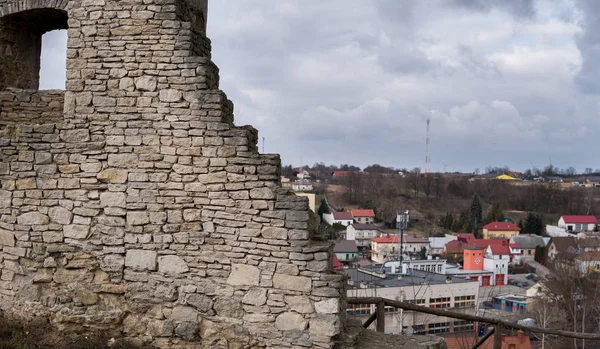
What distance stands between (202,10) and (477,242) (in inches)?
1990

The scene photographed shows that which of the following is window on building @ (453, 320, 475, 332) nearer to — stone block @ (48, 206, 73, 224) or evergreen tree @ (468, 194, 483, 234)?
stone block @ (48, 206, 73, 224)

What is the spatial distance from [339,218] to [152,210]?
5502cm

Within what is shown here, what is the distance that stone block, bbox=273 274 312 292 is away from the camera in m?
5.17

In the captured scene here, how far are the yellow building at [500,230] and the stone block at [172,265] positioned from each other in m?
64.9

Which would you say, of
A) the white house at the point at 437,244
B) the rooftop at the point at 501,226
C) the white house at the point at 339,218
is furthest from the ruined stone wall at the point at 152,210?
the rooftop at the point at 501,226

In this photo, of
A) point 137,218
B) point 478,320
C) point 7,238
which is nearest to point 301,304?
point 137,218

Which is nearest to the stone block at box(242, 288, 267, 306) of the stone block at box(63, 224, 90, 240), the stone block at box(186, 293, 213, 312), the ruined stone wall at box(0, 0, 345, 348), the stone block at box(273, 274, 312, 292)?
the ruined stone wall at box(0, 0, 345, 348)

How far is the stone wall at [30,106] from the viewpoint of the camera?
20.6 feet

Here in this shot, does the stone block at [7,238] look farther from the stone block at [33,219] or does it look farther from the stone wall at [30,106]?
the stone wall at [30,106]

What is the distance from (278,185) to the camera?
546cm

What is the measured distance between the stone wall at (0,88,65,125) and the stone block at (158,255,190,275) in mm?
2295

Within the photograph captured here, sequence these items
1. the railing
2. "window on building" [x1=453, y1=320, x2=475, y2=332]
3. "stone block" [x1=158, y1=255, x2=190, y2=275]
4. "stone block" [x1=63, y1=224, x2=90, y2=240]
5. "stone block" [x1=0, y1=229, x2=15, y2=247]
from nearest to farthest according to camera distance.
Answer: "stone block" [x1=158, y1=255, x2=190, y2=275]
"stone block" [x1=63, y1=224, x2=90, y2=240]
"stone block" [x1=0, y1=229, x2=15, y2=247]
the railing
"window on building" [x1=453, y1=320, x2=475, y2=332]

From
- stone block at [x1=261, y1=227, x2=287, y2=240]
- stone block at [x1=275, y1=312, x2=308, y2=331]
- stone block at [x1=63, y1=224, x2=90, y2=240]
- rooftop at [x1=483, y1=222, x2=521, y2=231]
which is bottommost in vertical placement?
rooftop at [x1=483, y1=222, x2=521, y2=231]

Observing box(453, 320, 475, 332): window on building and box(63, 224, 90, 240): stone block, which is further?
box(453, 320, 475, 332): window on building
